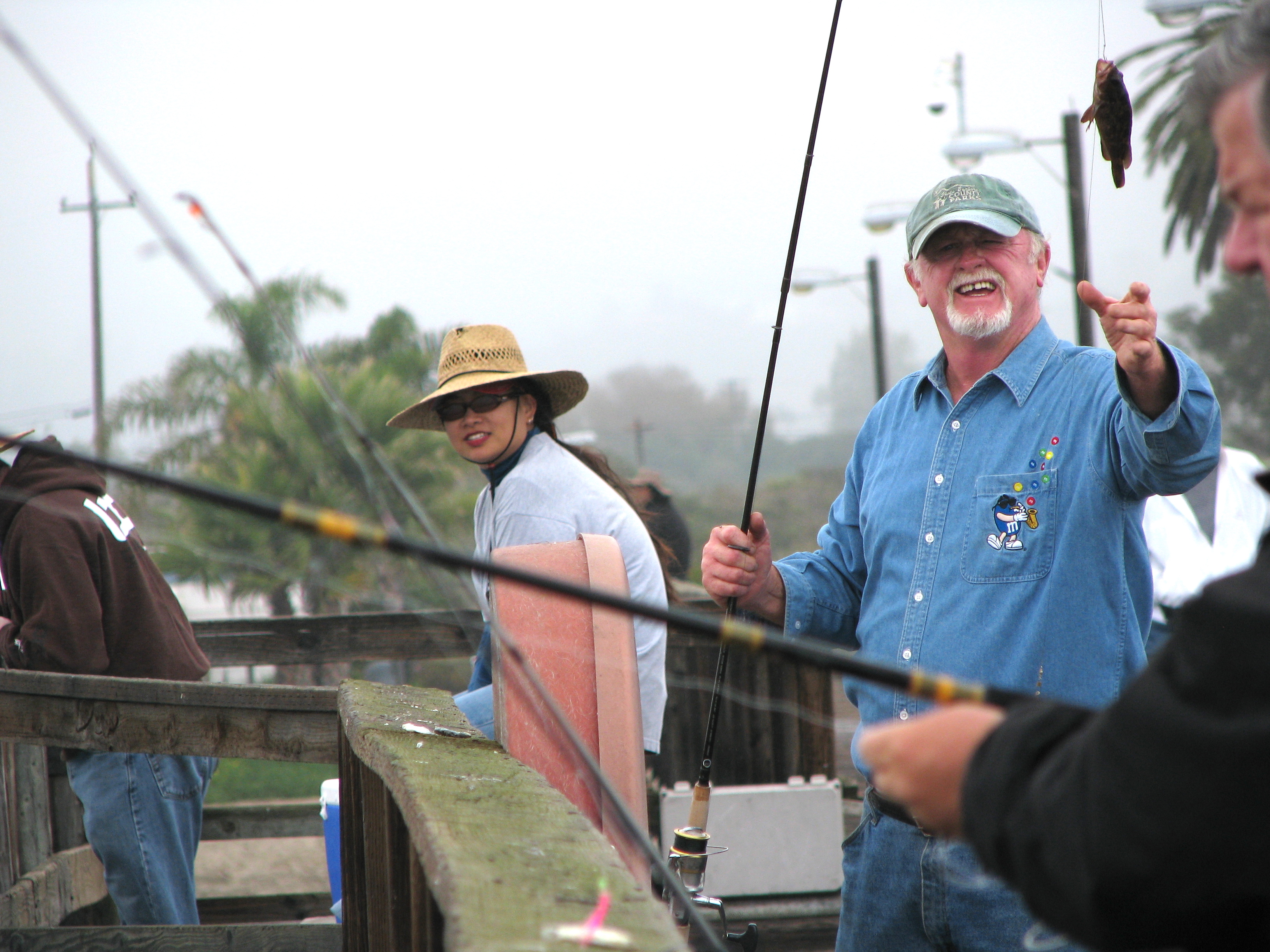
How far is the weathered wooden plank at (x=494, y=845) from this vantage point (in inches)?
47.0

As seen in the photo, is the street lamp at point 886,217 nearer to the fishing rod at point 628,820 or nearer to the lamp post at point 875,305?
the lamp post at point 875,305

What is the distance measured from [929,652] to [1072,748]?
1.43 meters

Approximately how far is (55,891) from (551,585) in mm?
3695

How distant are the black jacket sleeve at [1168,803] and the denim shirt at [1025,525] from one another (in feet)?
4.17

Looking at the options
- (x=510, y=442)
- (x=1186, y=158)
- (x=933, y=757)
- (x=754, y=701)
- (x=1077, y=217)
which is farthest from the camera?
(x=1186, y=158)

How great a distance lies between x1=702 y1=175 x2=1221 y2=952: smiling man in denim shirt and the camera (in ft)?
7.05

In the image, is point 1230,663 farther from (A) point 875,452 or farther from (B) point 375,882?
(A) point 875,452

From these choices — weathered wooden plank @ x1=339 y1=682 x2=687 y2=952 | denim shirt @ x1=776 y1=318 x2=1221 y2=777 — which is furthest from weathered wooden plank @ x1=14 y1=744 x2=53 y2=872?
denim shirt @ x1=776 y1=318 x2=1221 y2=777

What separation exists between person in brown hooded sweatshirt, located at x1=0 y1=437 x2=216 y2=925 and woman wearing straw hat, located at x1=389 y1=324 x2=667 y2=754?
103cm

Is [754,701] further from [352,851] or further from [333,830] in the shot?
[352,851]

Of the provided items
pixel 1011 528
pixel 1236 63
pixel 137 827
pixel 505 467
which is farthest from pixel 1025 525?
pixel 137 827

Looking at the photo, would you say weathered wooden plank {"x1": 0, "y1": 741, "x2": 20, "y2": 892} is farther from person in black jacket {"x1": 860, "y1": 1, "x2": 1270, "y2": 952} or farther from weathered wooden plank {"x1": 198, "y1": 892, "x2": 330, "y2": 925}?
person in black jacket {"x1": 860, "y1": 1, "x2": 1270, "y2": 952}

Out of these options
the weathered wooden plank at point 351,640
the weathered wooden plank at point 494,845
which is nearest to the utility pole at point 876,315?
the weathered wooden plank at point 351,640

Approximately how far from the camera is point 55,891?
13.3 ft
